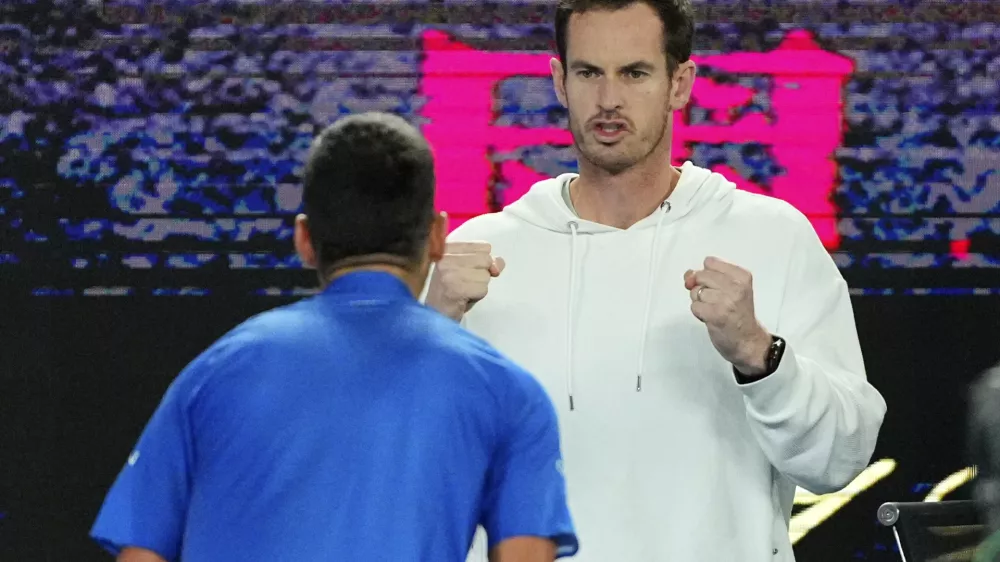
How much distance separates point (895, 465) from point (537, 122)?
3.19 ft

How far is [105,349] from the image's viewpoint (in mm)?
3098

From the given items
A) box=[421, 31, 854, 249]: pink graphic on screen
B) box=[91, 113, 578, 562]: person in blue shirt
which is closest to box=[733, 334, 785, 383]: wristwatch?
box=[91, 113, 578, 562]: person in blue shirt

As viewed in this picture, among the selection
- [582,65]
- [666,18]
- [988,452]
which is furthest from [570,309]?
[988,452]

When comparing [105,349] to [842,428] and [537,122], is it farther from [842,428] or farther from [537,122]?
[842,428]

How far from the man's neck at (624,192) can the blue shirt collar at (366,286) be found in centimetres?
85

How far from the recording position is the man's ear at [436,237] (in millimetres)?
1440

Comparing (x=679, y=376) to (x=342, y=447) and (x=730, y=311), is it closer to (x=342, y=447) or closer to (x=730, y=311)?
(x=730, y=311)

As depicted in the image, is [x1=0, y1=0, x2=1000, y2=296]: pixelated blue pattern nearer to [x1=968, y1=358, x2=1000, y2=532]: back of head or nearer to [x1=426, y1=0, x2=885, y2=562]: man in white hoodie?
[x1=426, y1=0, x2=885, y2=562]: man in white hoodie

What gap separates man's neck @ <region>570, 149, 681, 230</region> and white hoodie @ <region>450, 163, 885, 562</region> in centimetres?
3

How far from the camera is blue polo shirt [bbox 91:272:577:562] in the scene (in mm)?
1303

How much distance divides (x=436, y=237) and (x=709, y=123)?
5.48ft

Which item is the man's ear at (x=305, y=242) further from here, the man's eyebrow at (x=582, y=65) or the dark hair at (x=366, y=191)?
the man's eyebrow at (x=582, y=65)

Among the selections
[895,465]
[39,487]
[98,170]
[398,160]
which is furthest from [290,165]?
[398,160]

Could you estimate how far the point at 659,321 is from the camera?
2.11 metres
